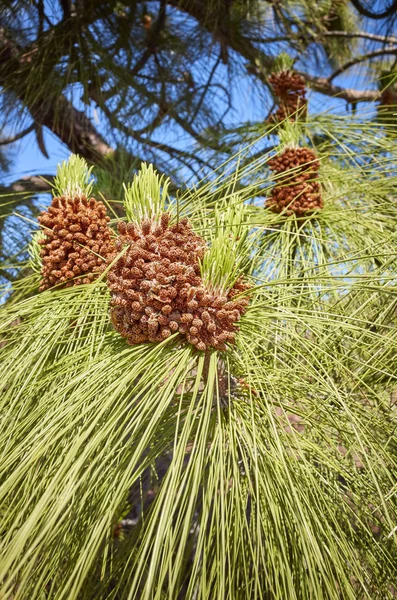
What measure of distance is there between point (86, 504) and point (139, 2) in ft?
5.91

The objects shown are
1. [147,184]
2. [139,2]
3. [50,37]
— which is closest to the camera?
[147,184]

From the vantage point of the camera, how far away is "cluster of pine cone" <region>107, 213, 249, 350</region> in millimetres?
523

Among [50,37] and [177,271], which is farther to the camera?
[50,37]

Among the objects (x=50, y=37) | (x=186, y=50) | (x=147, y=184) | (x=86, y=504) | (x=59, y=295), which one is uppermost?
(x=186, y=50)

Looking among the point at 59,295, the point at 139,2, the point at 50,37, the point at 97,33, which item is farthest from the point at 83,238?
the point at 139,2

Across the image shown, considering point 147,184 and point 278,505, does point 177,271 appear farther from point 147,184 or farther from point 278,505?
point 278,505

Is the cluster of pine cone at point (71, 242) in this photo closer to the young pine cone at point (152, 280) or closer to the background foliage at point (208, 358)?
the background foliage at point (208, 358)

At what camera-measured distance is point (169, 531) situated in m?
0.44

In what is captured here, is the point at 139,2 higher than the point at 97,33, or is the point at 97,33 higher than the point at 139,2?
the point at 139,2

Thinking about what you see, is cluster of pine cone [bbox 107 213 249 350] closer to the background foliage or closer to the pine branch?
the background foliage

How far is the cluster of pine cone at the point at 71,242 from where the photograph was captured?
27.1 inches

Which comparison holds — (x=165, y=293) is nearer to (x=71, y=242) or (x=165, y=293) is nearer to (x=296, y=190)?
(x=71, y=242)

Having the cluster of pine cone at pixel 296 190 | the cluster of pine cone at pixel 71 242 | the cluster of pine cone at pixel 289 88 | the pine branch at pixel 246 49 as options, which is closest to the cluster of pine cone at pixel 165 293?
the cluster of pine cone at pixel 71 242

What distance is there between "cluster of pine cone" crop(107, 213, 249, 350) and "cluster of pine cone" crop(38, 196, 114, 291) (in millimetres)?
156
